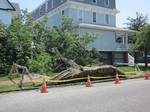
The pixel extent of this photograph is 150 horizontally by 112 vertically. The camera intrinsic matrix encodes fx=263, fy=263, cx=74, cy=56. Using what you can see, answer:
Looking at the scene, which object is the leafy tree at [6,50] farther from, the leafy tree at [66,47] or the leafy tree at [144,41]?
the leafy tree at [144,41]

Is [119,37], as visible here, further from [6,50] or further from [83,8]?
[6,50]

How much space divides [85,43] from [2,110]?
Answer: 19578 mm

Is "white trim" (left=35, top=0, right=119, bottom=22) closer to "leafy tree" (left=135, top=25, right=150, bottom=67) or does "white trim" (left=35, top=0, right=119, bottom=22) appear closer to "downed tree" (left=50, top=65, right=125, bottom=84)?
"leafy tree" (left=135, top=25, right=150, bottom=67)

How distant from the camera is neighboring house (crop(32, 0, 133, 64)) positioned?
35.5m

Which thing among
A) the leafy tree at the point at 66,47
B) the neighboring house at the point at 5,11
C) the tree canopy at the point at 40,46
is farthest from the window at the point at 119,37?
the neighboring house at the point at 5,11

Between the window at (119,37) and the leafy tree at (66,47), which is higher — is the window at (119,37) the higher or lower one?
the higher one

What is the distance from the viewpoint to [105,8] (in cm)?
4047

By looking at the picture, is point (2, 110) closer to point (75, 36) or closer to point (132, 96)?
point (132, 96)

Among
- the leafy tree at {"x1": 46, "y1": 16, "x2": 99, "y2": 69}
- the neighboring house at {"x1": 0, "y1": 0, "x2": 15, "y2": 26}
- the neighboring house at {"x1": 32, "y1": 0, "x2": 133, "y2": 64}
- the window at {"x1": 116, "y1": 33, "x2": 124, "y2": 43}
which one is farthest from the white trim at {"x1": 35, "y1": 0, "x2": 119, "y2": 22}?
the leafy tree at {"x1": 46, "y1": 16, "x2": 99, "y2": 69}

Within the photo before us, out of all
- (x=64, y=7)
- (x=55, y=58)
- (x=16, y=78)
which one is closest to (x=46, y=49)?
(x=55, y=58)

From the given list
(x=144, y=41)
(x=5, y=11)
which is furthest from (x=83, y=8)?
(x=5, y=11)

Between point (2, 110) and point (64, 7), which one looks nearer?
point (2, 110)

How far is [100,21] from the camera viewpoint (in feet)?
131

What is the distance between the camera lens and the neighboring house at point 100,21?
117 ft
